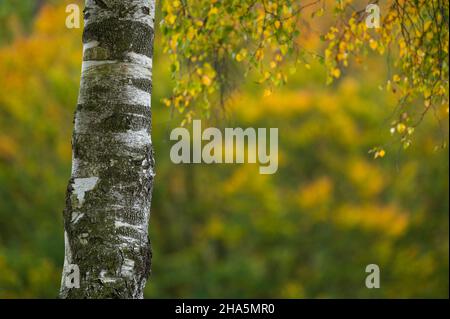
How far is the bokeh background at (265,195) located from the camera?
62.2 feet

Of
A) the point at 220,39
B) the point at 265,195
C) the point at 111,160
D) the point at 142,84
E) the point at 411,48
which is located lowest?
the point at 111,160

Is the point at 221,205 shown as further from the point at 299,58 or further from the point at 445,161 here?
the point at 299,58

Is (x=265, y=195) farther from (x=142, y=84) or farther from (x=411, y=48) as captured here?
(x=142, y=84)

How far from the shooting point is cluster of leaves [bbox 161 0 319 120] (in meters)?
6.02

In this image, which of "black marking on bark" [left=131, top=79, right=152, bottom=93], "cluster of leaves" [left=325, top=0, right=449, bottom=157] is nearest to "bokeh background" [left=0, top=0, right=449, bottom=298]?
"cluster of leaves" [left=325, top=0, right=449, bottom=157]

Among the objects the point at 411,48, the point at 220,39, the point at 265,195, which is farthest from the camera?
the point at 265,195

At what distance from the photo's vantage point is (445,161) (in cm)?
1998

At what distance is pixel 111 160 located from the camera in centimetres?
435

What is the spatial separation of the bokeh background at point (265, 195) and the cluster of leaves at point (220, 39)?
1164 centimetres

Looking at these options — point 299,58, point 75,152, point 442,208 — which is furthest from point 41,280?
point 75,152

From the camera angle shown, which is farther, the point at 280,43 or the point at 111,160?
the point at 280,43

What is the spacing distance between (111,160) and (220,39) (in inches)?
107

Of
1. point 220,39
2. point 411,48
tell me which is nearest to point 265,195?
point 220,39

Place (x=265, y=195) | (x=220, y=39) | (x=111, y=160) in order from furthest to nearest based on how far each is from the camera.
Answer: (x=265, y=195) < (x=220, y=39) < (x=111, y=160)
